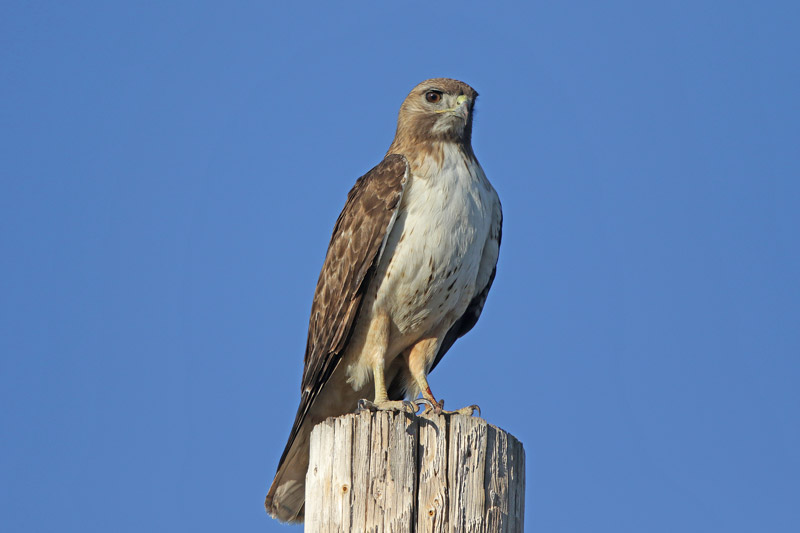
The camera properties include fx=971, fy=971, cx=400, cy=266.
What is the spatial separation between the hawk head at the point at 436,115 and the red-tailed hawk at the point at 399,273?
22 millimetres

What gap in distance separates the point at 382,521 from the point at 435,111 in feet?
11.5

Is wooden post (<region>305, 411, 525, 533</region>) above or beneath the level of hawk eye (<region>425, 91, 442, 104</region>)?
beneath

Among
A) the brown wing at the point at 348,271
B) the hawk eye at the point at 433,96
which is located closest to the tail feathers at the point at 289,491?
the brown wing at the point at 348,271

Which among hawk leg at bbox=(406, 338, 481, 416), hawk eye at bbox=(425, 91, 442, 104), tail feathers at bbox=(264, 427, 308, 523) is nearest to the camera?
tail feathers at bbox=(264, 427, 308, 523)

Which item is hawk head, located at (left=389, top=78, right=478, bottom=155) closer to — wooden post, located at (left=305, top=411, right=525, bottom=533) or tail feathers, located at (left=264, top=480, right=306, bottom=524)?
tail feathers, located at (left=264, top=480, right=306, bottom=524)

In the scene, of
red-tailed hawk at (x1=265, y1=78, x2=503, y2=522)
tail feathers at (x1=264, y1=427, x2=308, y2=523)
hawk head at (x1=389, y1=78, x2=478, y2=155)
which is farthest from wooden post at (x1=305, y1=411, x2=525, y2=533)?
hawk head at (x1=389, y1=78, x2=478, y2=155)

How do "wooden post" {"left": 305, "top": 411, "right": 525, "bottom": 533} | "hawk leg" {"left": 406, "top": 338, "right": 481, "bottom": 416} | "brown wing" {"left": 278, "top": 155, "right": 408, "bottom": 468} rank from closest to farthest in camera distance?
"wooden post" {"left": 305, "top": 411, "right": 525, "bottom": 533}
"brown wing" {"left": 278, "top": 155, "right": 408, "bottom": 468}
"hawk leg" {"left": 406, "top": 338, "right": 481, "bottom": 416}

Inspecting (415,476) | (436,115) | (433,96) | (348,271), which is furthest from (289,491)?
(433,96)

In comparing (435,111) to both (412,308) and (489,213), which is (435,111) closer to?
(489,213)

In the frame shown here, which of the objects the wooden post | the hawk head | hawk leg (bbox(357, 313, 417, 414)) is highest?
the hawk head

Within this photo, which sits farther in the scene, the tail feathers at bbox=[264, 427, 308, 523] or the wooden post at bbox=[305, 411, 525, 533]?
the tail feathers at bbox=[264, 427, 308, 523]

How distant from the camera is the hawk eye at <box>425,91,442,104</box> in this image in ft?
21.3

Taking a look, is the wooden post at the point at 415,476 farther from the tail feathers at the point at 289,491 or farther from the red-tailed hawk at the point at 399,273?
the red-tailed hawk at the point at 399,273

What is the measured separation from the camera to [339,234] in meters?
5.96
